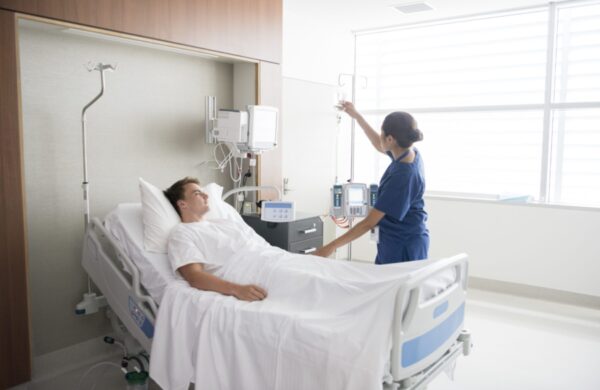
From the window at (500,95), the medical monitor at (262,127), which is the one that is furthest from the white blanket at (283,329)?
the window at (500,95)

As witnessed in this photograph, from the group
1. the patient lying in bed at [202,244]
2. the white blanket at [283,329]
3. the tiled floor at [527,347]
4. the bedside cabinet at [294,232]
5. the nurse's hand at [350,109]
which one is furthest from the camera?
the bedside cabinet at [294,232]

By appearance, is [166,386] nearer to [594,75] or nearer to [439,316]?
[439,316]

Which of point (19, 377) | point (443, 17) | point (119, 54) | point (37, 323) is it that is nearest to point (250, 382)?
point (19, 377)

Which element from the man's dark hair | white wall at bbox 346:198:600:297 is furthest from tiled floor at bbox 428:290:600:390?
the man's dark hair

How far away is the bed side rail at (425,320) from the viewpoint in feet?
5.48

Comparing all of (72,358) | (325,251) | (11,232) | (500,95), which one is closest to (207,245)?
(325,251)

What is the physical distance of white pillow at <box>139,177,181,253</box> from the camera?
2.43 metres

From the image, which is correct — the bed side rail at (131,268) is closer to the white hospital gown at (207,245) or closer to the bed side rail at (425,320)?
the white hospital gown at (207,245)

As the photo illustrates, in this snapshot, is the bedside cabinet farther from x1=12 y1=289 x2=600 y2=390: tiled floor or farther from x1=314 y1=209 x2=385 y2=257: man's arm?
x1=12 y1=289 x2=600 y2=390: tiled floor

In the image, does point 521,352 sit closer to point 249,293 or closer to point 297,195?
point 249,293

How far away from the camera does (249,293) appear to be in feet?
6.73

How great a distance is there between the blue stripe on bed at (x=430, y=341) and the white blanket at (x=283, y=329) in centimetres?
12

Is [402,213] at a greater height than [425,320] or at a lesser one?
greater

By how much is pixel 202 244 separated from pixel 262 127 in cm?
117
